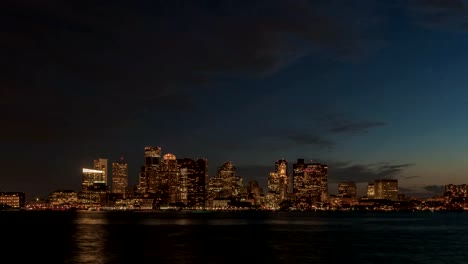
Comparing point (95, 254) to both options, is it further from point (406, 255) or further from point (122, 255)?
point (406, 255)

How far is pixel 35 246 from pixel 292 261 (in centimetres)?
3693

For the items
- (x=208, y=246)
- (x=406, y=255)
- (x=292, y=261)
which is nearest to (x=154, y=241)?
(x=208, y=246)

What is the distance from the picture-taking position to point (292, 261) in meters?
62.7

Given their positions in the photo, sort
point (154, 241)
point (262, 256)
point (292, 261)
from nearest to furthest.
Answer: point (292, 261) < point (262, 256) < point (154, 241)

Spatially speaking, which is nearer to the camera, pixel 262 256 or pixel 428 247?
pixel 262 256

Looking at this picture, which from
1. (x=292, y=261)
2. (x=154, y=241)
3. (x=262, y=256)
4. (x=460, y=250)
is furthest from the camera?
(x=154, y=241)

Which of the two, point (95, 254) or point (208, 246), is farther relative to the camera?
point (208, 246)

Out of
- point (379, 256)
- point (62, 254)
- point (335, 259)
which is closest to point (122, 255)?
point (62, 254)

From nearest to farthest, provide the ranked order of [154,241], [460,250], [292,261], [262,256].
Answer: [292,261]
[262,256]
[460,250]
[154,241]

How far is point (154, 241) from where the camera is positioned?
87250 millimetres

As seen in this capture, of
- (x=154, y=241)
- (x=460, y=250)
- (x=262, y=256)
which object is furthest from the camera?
(x=154, y=241)

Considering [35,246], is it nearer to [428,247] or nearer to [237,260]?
[237,260]

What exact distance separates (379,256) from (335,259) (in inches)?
231

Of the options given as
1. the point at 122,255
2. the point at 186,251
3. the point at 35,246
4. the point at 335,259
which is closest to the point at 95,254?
the point at 122,255
